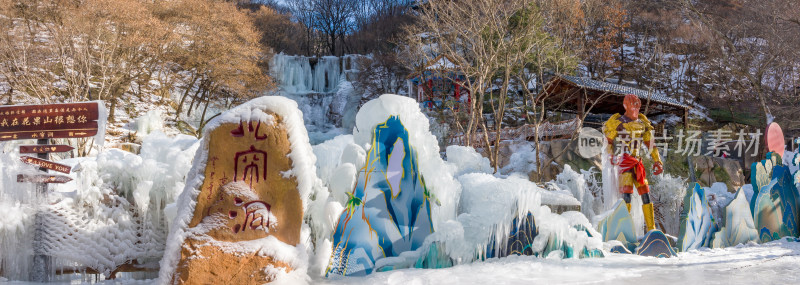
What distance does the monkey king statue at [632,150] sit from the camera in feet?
20.7

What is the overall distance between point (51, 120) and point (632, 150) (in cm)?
673

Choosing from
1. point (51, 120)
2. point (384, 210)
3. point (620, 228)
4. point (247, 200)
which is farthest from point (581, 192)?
point (51, 120)

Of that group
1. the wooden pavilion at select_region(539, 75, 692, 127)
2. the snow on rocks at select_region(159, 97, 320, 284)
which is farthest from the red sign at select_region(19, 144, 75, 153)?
the wooden pavilion at select_region(539, 75, 692, 127)

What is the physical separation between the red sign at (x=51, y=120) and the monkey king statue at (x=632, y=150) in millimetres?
6098

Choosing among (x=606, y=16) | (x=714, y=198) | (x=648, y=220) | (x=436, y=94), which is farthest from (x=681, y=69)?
(x=648, y=220)

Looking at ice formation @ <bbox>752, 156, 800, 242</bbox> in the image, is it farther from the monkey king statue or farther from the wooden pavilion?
the wooden pavilion

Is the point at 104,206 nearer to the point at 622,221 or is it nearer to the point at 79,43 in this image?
the point at 622,221

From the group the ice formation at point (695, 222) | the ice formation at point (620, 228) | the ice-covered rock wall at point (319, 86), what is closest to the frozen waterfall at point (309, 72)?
the ice-covered rock wall at point (319, 86)

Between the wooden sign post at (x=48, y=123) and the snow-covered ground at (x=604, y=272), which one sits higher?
the wooden sign post at (x=48, y=123)

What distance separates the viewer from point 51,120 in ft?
15.8

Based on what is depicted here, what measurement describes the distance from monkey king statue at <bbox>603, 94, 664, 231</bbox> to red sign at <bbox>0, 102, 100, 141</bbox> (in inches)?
240

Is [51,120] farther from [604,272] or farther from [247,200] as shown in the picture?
[604,272]

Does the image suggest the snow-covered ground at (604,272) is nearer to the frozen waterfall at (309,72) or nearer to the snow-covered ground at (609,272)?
the snow-covered ground at (609,272)

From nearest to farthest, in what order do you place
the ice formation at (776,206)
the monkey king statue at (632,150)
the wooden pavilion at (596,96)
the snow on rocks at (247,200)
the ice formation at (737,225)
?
the snow on rocks at (247,200) → the monkey king statue at (632,150) → the ice formation at (737,225) → the ice formation at (776,206) → the wooden pavilion at (596,96)
